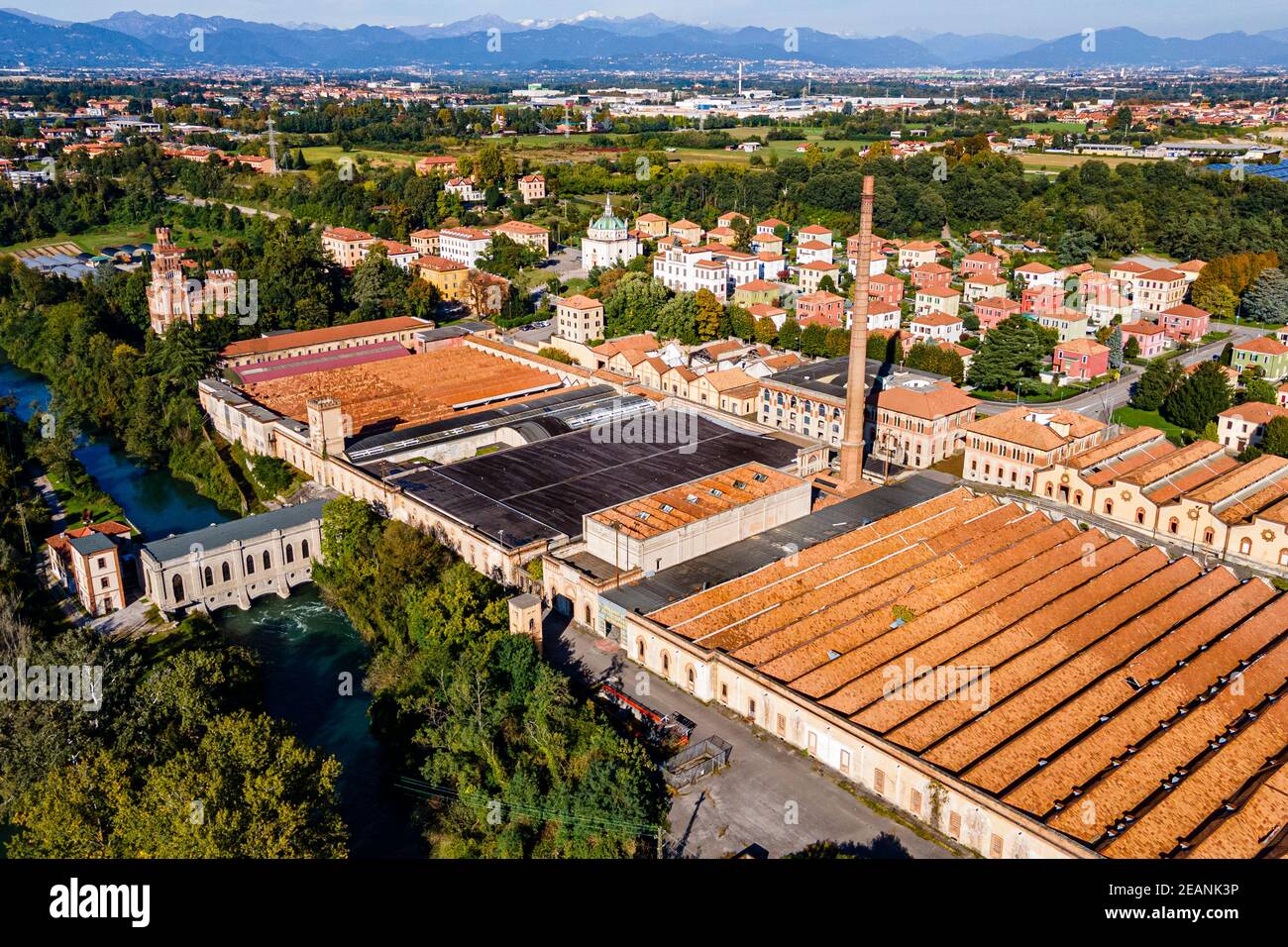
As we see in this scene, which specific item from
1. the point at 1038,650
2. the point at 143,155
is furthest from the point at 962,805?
the point at 143,155

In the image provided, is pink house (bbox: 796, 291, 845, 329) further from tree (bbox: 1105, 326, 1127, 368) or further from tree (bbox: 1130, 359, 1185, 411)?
tree (bbox: 1130, 359, 1185, 411)

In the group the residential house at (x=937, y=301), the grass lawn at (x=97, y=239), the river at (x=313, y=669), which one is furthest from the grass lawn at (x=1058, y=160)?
the river at (x=313, y=669)

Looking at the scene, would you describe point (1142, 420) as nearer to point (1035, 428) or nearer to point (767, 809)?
point (1035, 428)

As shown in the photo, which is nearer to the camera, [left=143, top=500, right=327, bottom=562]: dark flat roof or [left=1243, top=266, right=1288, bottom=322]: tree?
[left=143, top=500, right=327, bottom=562]: dark flat roof

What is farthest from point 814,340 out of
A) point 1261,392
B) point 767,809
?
point 767,809

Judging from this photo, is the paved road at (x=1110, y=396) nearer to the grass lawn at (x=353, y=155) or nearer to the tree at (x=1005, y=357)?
the tree at (x=1005, y=357)

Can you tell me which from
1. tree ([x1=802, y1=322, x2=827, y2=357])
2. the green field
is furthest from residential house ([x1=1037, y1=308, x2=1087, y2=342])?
the green field
